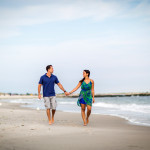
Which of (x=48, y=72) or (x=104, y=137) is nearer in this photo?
(x=104, y=137)

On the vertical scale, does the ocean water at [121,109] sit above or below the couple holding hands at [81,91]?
below

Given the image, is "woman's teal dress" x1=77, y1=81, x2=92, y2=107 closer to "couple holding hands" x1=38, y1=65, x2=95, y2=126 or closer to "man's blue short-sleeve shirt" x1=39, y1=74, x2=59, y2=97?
"couple holding hands" x1=38, y1=65, x2=95, y2=126

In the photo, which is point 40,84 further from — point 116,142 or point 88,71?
point 116,142

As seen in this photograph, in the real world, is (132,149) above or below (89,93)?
below

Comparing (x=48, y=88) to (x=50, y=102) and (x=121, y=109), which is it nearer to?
(x=50, y=102)

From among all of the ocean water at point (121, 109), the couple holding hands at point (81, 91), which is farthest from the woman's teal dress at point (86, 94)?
the ocean water at point (121, 109)

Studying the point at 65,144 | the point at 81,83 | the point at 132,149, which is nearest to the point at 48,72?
the point at 81,83

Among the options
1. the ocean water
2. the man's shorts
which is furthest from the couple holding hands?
the ocean water

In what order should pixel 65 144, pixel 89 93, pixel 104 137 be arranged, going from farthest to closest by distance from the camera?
pixel 89 93, pixel 104 137, pixel 65 144

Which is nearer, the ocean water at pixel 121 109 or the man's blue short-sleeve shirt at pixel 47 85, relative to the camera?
the man's blue short-sleeve shirt at pixel 47 85

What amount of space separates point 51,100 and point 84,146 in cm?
380

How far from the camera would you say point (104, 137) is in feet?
19.0

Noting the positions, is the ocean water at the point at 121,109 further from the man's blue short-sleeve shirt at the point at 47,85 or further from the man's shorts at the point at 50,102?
the man's blue short-sleeve shirt at the point at 47,85

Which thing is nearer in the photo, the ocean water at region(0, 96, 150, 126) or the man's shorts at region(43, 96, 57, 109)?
the man's shorts at region(43, 96, 57, 109)
